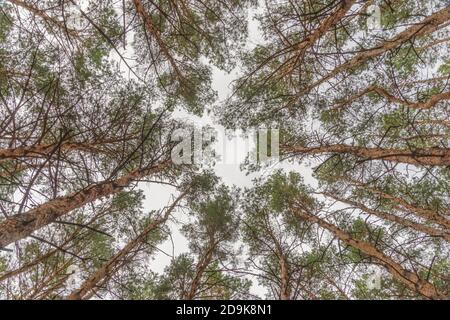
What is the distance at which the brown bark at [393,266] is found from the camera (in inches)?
127

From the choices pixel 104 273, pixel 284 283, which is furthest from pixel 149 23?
pixel 284 283

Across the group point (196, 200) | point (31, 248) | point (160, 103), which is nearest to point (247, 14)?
point (160, 103)

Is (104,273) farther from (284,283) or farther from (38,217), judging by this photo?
(284,283)

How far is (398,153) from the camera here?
12.4 feet

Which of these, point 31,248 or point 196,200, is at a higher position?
point 196,200

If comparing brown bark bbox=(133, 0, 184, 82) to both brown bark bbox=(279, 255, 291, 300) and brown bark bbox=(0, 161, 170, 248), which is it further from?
brown bark bbox=(279, 255, 291, 300)

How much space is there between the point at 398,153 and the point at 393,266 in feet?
5.22

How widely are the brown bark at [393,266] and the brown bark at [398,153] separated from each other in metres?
1.03

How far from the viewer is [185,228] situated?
798 centimetres

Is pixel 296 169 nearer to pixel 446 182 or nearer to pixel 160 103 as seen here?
→ pixel 446 182

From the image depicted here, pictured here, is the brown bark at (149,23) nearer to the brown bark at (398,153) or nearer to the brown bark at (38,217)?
the brown bark at (38,217)

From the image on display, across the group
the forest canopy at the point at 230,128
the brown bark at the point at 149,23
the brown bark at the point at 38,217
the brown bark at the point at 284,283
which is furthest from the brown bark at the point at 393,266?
the brown bark at the point at 149,23
